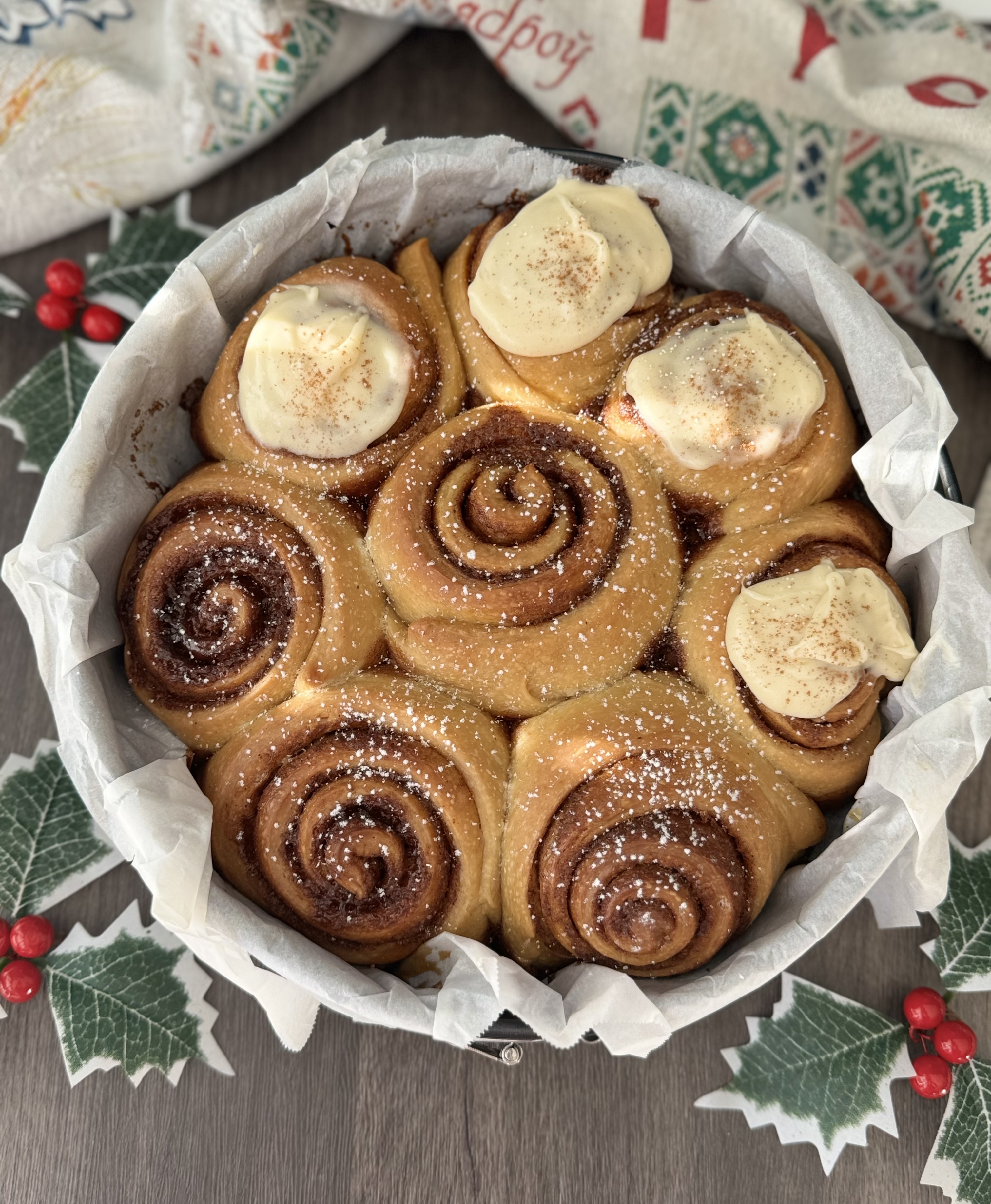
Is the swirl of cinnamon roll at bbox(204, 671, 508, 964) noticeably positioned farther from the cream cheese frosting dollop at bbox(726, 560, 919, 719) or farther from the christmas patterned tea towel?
the christmas patterned tea towel

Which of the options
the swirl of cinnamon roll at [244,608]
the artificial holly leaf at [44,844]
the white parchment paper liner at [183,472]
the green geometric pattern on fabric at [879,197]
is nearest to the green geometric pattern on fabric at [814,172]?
the green geometric pattern on fabric at [879,197]

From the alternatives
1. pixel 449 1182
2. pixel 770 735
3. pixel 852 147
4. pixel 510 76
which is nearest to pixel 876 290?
pixel 852 147

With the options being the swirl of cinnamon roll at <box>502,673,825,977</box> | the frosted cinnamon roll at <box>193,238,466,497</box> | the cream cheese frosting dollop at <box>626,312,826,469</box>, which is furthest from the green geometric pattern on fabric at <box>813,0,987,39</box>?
the swirl of cinnamon roll at <box>502,673,825,977</box>

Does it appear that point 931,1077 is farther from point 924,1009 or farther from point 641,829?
point 641,829

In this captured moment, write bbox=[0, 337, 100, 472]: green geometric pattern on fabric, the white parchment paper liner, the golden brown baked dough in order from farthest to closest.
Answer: bbox=[0, 337, 100, 472]: green geometric pattern on fabric < the golden brown baked dough < the white parchment paper liner

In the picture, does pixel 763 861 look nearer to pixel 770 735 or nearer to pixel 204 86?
pixel 770 735

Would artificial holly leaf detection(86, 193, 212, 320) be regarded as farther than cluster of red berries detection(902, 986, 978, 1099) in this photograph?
Yes

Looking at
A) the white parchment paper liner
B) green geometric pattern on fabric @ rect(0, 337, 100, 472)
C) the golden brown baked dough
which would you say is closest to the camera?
the white parchment paper liner
